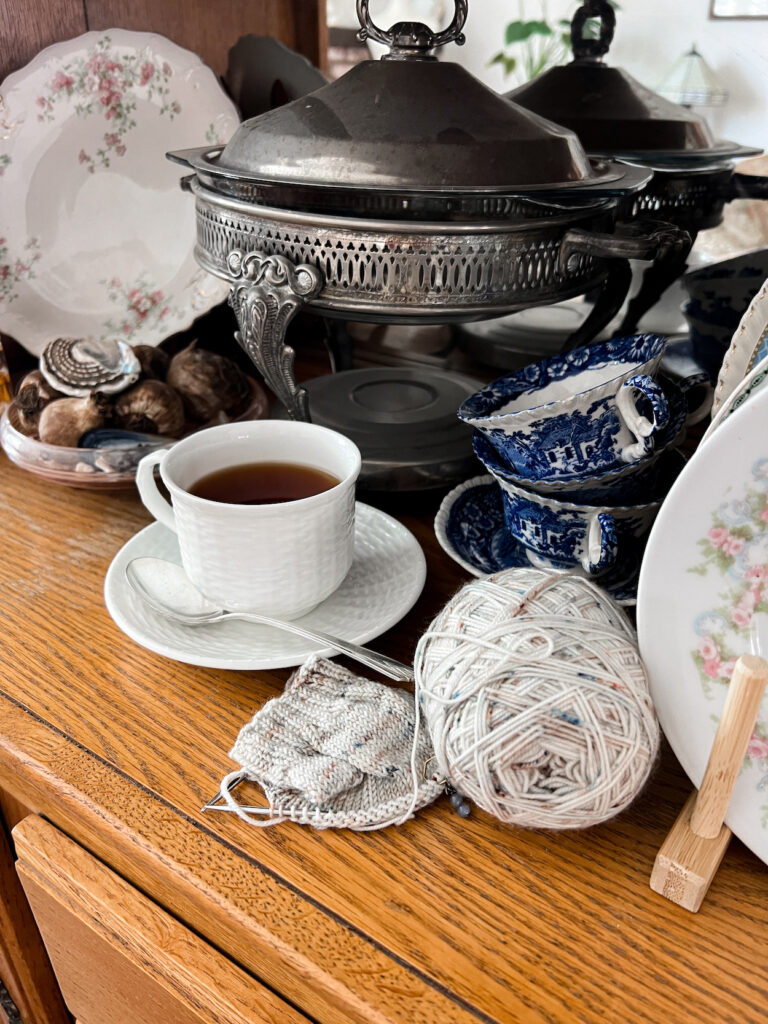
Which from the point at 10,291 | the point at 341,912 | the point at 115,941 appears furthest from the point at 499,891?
the point at 10,291

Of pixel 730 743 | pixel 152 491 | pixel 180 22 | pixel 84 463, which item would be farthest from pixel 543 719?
pixel 180 22

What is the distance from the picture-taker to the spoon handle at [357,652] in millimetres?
416

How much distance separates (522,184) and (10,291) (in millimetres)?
462

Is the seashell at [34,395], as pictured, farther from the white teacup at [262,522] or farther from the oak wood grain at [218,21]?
the oak wood grain at [218,21]

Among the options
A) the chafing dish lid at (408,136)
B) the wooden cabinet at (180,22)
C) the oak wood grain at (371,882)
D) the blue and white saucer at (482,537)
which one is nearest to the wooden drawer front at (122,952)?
the oak wood grain at (371,882)

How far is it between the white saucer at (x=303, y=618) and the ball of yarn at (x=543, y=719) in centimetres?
12

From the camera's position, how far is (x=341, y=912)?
33 cm

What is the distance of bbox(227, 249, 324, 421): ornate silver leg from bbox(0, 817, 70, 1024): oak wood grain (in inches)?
12.8

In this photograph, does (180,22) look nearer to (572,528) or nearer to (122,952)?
(572,528)

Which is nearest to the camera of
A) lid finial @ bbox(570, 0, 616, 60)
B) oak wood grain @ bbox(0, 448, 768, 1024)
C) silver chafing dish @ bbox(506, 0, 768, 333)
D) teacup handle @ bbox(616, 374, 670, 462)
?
A: oak wood grain @ bbox(0, 448, 768, 1024)

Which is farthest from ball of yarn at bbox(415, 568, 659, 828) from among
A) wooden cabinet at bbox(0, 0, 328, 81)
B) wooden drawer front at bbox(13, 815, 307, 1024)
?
wooden cabinet at bbox(0, 0, 328, 81)

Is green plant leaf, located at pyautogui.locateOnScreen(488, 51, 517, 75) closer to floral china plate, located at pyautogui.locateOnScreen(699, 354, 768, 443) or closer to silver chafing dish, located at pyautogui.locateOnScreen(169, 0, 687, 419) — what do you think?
silver chafing dish, located at pyautogui.locateOnScreen(169, 0, 687, 419)

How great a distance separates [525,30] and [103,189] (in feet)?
1.60

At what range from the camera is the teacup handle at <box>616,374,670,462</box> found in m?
0.41
